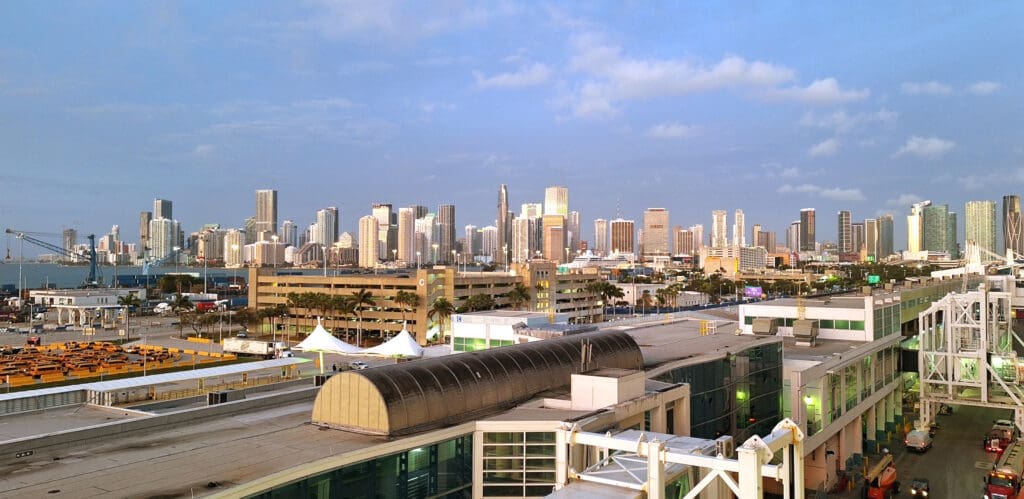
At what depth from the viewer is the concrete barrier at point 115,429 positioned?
729 inches

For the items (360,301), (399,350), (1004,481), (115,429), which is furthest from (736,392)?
(360,301)

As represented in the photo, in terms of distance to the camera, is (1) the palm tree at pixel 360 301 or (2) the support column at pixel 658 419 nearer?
(2) the support column at pixel 658 419

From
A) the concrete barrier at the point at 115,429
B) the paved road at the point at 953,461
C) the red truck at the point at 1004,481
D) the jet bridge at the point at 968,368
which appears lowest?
the paved road at the point at 953,461

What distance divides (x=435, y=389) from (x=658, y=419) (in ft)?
27.5

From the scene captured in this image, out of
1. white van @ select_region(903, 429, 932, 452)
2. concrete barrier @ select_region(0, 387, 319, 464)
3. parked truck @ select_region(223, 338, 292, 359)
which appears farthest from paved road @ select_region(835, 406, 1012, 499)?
parked truck @ select_region(223, 338, 292, 359)

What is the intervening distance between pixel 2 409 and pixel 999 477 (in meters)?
43.3

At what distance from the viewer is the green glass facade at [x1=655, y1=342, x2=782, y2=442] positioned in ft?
91.9

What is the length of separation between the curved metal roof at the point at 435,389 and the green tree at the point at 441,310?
62365mm

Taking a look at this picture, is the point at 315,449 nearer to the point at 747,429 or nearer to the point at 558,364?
the point at 558,364

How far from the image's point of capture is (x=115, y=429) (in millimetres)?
20297

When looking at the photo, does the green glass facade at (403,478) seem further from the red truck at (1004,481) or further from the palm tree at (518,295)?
the palm tree at (518,295)

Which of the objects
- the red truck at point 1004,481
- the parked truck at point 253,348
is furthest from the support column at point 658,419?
the parked truck at point 253,348

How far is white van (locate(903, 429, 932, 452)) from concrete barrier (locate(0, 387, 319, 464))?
3563 cm

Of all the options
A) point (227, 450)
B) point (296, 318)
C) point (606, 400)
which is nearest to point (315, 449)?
point (227, 450)
